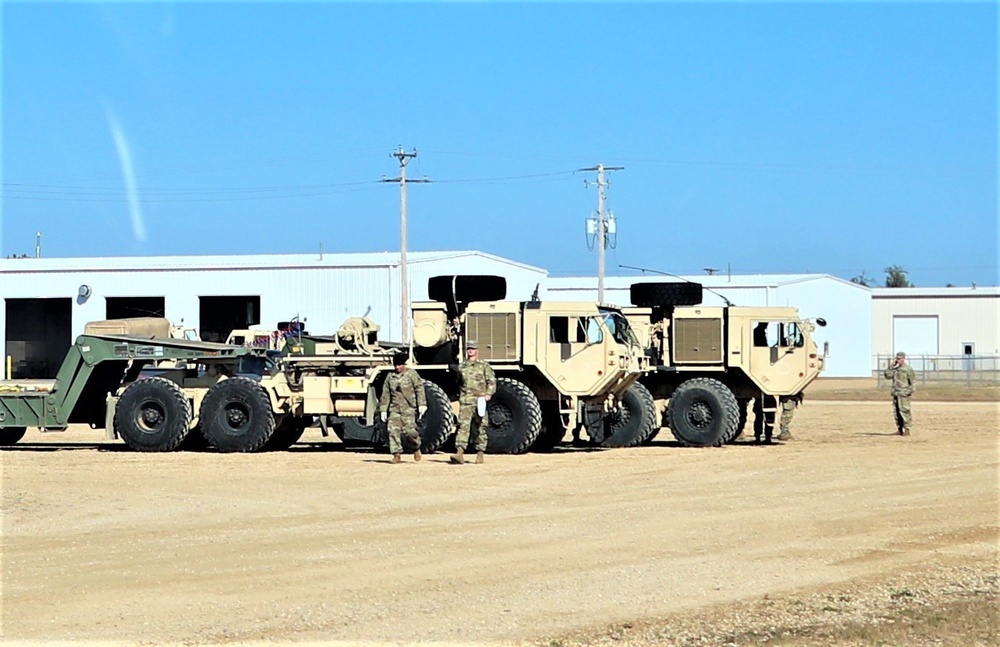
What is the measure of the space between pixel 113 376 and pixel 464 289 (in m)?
5.91

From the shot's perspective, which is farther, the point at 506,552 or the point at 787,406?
the point at 787,406

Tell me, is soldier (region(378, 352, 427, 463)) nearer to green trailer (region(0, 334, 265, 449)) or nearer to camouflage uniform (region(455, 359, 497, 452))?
camouflage uniform (region(455, 359, 497, 452))

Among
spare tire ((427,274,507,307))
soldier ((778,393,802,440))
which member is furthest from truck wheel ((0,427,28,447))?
soldier ((778,393,802,440))

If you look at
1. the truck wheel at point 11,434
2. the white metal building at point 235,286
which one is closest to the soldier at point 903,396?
the truck wheel at point 11,434

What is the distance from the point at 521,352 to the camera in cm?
2248

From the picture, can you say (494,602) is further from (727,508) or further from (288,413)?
(288,413)

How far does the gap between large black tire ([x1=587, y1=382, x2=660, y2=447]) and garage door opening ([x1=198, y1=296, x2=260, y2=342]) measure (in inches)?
1208

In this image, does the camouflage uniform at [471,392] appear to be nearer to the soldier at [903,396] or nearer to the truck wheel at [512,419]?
the truck wheel at [512,419]

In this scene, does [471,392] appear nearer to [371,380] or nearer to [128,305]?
[371,380]

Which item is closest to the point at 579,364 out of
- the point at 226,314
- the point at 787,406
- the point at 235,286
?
the point at 787,406

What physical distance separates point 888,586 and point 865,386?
45961 millimetres

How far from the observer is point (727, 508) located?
49.1 ft

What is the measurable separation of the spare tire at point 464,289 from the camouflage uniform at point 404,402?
237 cm

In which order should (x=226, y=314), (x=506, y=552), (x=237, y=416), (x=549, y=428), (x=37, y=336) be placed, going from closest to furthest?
(x=506, y=552) → (x=237, y=416) → (x=549, y=428) → (x=226, y=314) → (x=37, y=336)
